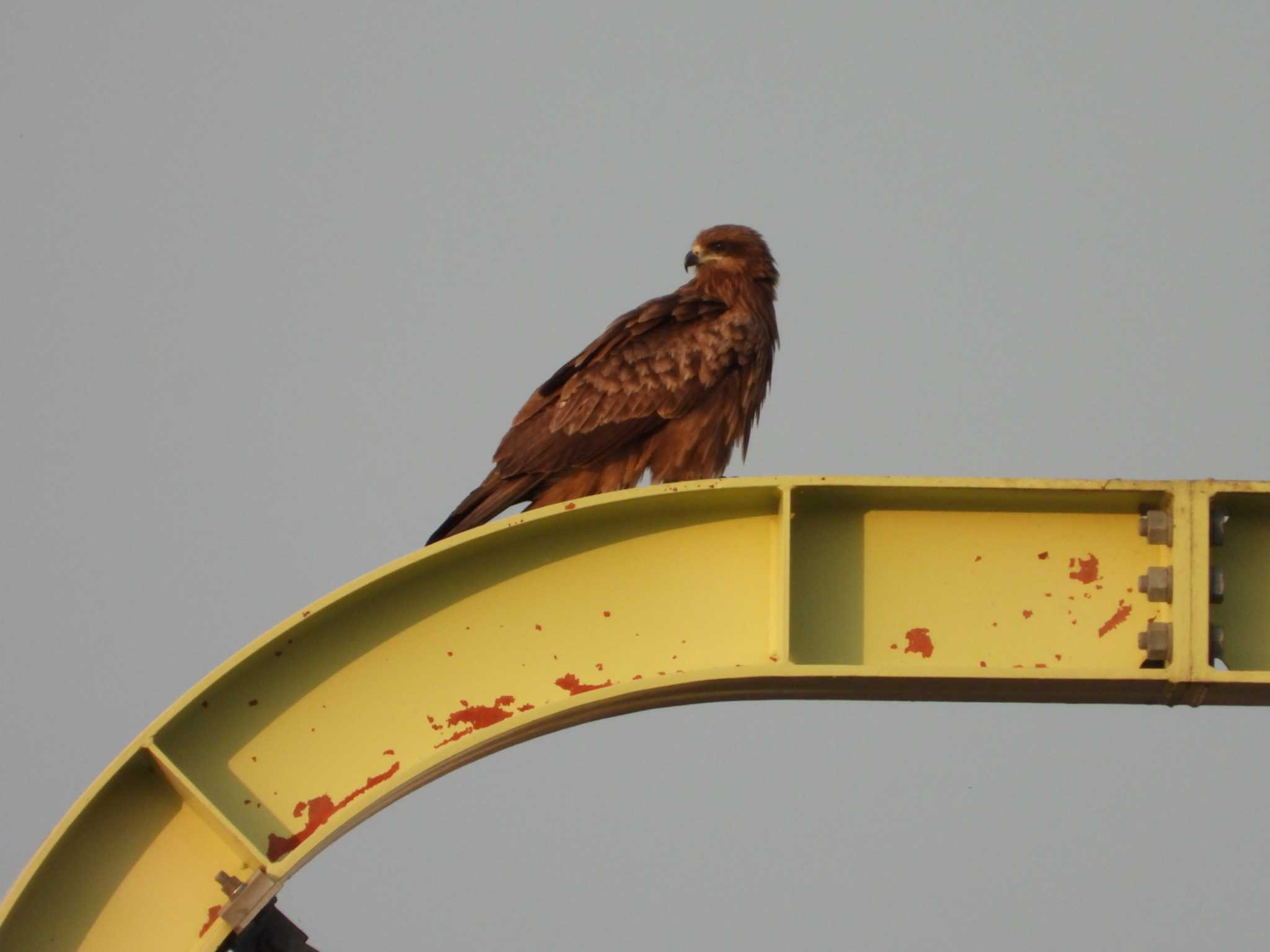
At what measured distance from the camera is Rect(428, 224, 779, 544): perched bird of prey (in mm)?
9961

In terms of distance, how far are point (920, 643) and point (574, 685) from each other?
1070mm

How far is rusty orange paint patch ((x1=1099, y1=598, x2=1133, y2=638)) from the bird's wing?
4196mm

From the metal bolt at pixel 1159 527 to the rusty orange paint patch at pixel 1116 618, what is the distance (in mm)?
212

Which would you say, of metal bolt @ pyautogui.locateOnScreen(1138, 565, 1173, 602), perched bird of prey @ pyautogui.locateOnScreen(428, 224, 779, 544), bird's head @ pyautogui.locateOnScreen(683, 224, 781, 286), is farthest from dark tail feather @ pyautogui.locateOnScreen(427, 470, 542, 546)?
metal bolt @ pyautogui.locateOnScreen(1138, 565, 1173, 602)

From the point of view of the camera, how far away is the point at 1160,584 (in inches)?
239

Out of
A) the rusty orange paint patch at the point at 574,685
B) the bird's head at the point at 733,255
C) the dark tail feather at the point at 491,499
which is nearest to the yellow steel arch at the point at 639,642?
the rusty orange paint patch at the point at 574,685

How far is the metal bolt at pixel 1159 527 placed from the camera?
6074 mm

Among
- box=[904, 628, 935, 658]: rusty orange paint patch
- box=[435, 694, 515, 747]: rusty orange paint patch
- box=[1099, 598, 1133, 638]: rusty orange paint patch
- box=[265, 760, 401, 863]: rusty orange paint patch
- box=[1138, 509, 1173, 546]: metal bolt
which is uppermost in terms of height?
box=[1138, 509, 1173, 546]: metal bolt

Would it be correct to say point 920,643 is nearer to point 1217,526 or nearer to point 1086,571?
point 1086,571

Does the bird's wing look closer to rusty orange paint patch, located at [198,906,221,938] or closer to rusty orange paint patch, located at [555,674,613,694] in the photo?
rusty orange paint patch, located at [555,674,613,694]

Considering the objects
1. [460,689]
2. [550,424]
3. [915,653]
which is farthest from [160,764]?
[550,424]

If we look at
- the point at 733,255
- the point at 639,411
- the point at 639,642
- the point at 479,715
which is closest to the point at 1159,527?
the point at 639,642

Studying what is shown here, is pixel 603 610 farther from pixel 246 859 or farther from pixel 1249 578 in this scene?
pixel 1249 578

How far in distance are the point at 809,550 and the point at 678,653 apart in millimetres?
531
